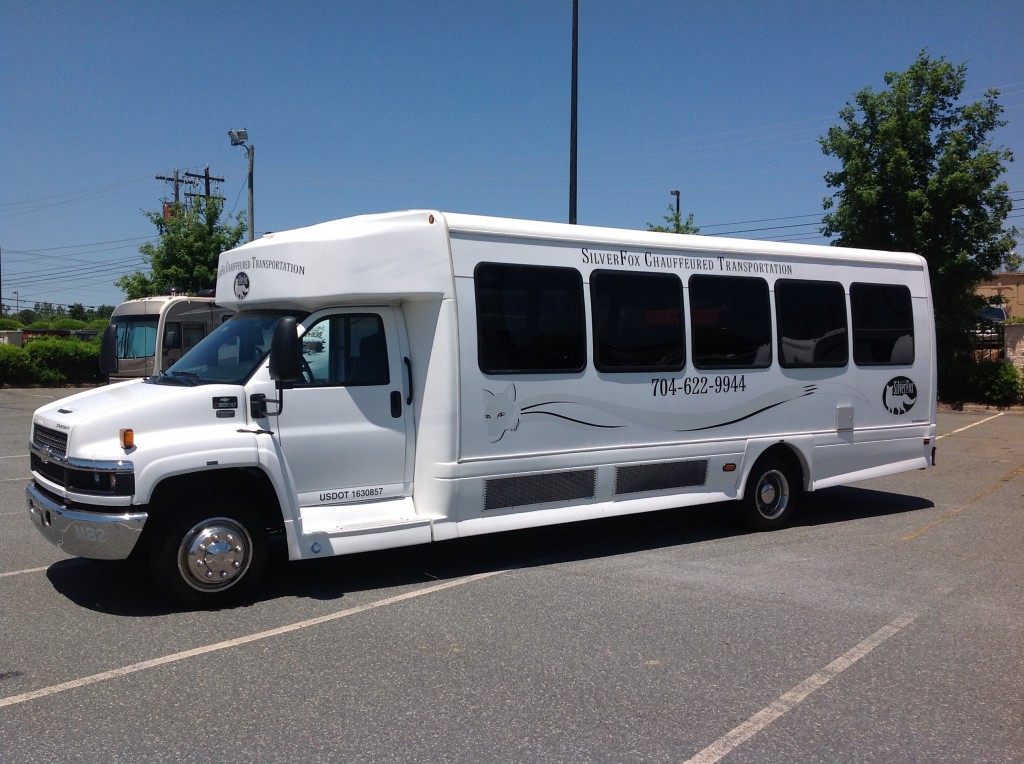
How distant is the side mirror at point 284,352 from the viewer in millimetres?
6262

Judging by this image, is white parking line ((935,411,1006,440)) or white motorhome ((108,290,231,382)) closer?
white parking line ((935,411,1006,440))

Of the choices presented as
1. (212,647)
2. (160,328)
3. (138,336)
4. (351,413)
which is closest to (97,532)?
(212,647)

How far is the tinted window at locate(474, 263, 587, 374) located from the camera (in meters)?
7.22

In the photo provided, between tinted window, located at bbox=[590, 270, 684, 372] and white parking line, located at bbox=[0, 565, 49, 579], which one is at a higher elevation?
tinted window, located at bbox=[590, 270, 684, 372]

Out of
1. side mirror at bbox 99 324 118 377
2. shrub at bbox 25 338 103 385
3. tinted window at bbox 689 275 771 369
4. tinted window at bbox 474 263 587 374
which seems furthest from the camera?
shrub at bbox 25 338 103 385

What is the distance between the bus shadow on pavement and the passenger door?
71cm

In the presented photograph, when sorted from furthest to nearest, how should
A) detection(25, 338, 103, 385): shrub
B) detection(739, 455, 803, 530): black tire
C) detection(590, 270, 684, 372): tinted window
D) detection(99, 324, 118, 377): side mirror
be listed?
detection(25, 338, 103, 385): shrub < detection(739, 455, 803, 530): black tire < detection(99, 324, 118, 377): side mirror < detection(590, 270, 684, 372): tinted window

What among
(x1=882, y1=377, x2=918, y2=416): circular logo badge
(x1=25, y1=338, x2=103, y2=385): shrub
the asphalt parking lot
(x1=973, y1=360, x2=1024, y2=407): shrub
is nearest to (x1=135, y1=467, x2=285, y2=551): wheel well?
the asphalt parking lot

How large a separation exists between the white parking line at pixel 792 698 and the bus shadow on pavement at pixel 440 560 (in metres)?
2.69

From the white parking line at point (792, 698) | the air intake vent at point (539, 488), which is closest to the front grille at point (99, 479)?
the air intake vent at point (539, 488)

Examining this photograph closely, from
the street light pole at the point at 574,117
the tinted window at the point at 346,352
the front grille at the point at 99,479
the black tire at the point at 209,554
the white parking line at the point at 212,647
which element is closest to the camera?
the white parking line at the point at 212,647

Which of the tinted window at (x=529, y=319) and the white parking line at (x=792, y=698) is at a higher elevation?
the tinted window at (x=529, y=319)

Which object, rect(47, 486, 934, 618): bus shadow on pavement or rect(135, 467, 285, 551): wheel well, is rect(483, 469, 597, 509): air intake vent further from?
rect(135, 467, 285, 551): wheel well

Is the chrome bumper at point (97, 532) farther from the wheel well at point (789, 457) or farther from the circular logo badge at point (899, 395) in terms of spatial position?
the circular logo badge at point (899, 395)
